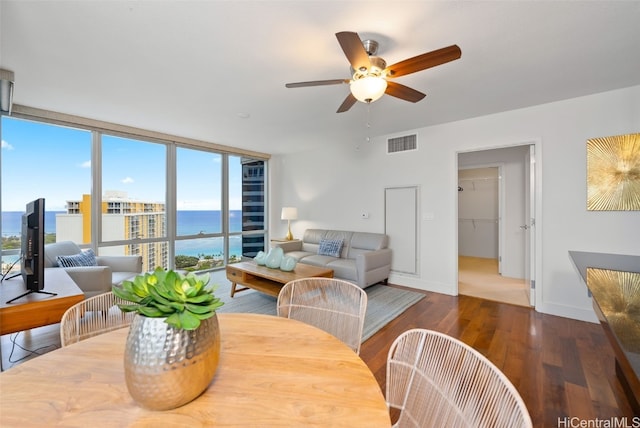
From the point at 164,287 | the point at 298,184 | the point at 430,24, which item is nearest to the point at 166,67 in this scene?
the point at 430,24

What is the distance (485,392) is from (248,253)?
5616 mm

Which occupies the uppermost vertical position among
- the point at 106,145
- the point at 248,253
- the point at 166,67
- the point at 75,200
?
the point at 166,67

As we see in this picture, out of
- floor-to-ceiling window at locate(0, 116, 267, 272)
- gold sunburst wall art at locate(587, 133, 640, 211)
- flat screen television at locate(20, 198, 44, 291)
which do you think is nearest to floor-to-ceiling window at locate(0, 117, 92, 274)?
floor-to-ceiling window at locate(0, 116, 267, 272)

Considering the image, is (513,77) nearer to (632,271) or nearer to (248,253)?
(632,271)

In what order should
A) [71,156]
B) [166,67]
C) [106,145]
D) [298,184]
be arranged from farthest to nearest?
[298,184] → [106,145] → [71,156] → [166,67]

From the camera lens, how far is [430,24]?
5.91ft

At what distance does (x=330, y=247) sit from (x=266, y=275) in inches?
65.4

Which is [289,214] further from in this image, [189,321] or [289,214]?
[189,321]

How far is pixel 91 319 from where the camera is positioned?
129 cm

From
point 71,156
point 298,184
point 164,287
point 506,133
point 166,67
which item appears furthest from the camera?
point 298,184

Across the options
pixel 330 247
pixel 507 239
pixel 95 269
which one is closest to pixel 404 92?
pixel 330 247

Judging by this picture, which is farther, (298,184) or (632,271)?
(298,184)

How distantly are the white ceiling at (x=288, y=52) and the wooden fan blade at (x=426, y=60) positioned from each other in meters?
0.26

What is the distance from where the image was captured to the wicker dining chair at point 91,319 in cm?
117
